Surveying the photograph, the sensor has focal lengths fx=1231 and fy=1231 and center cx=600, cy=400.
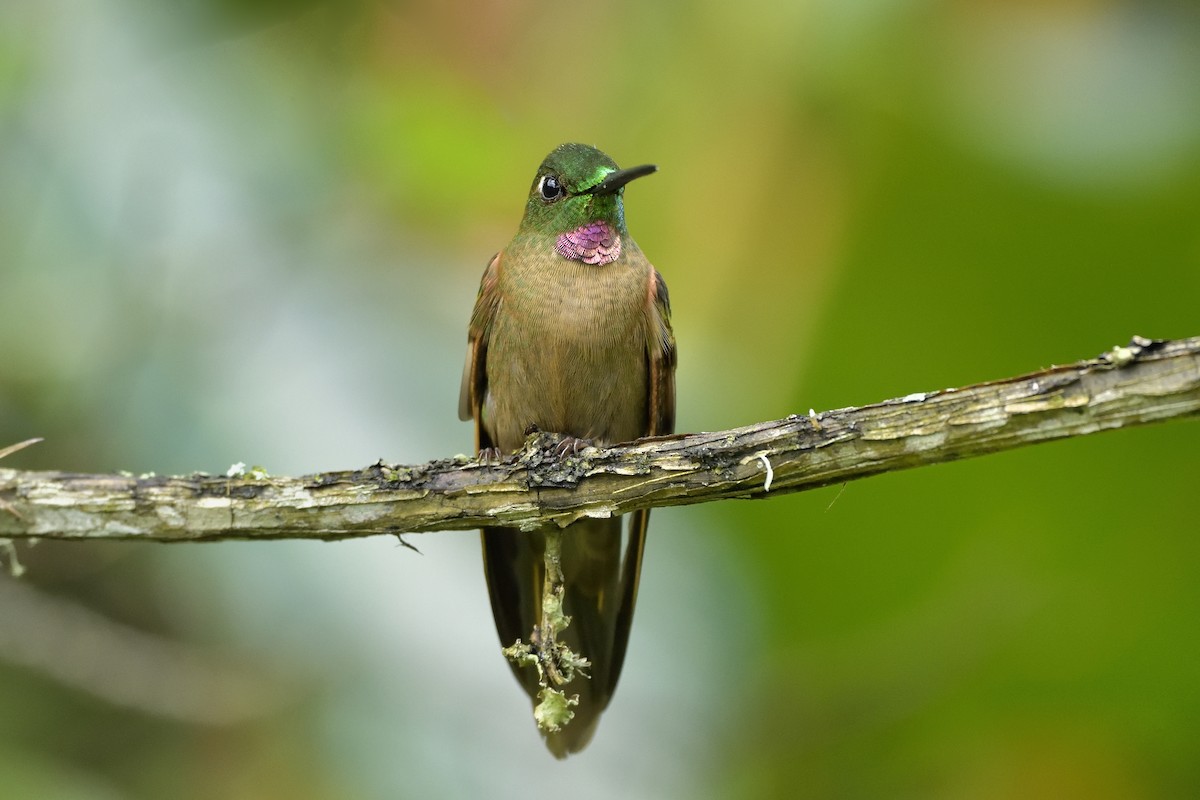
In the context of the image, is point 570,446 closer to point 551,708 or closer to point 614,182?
point 551,708

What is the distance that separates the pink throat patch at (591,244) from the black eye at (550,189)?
17cm

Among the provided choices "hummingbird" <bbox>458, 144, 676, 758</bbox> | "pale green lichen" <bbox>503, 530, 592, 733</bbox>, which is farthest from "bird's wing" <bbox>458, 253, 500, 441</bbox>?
"pale green lichen" <bbox>503, 530, 592, 733</bbox>

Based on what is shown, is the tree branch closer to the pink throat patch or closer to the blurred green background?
the pink throat patch

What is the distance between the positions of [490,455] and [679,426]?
3.49 ft

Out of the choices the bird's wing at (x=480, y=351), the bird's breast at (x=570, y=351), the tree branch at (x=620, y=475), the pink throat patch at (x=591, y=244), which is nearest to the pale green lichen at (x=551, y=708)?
the tree branch at (x=620, y=475)

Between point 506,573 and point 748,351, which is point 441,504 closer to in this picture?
point 506,573

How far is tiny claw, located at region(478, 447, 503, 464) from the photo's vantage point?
3.00 meters

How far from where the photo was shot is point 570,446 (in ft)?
11.1

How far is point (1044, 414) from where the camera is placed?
2.31 meters

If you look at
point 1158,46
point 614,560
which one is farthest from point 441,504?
point 1158,46

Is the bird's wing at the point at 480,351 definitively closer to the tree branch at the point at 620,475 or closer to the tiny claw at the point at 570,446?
the tiny claw at the point at 570,446

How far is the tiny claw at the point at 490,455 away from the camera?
300 centimetres

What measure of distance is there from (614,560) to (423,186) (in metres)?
1.46

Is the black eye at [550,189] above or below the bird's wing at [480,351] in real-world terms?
above
